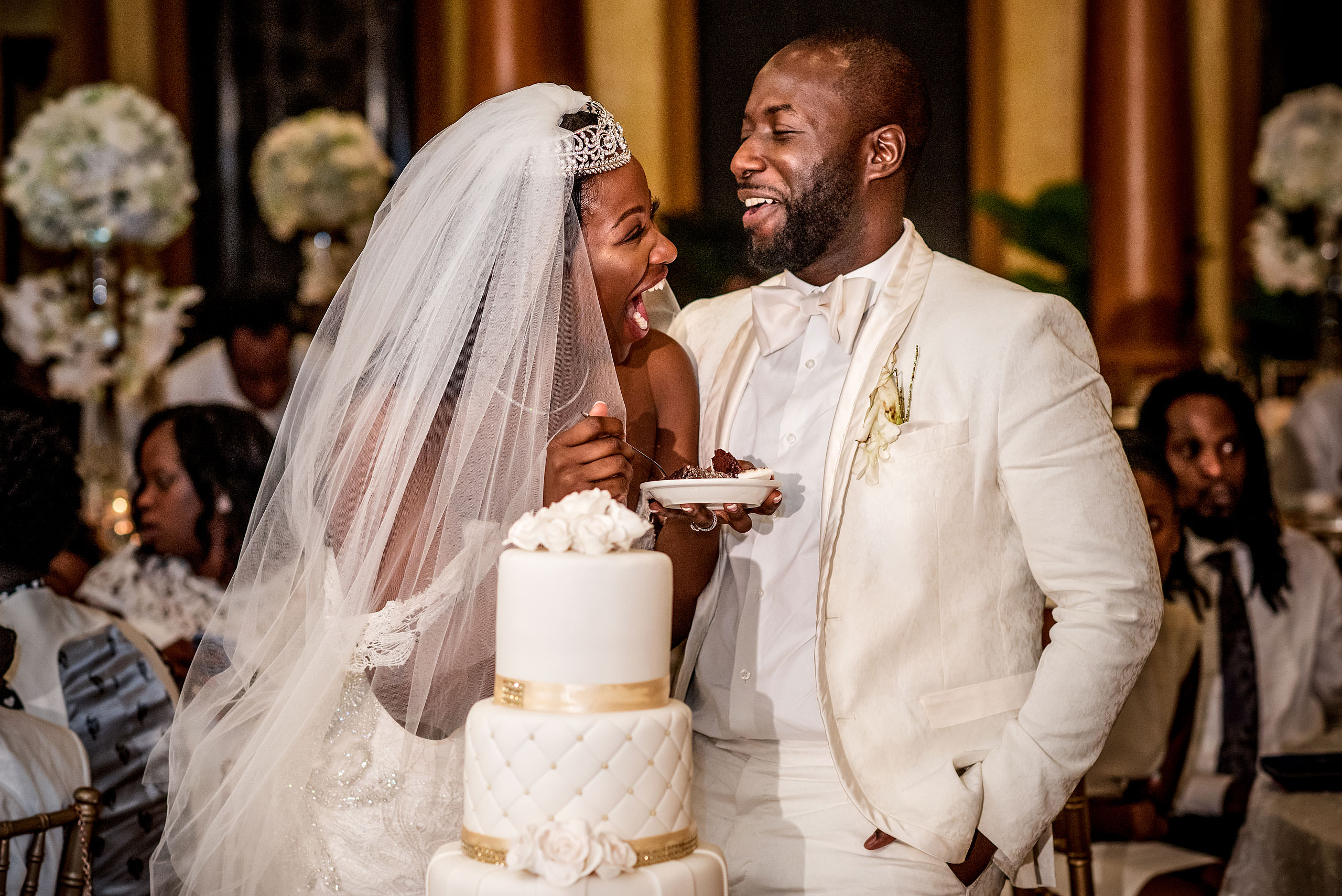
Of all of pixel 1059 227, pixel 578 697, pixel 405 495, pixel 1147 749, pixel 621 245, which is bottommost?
pixel 1147 749

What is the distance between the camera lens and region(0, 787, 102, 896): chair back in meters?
2.80

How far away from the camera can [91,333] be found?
6531 mm

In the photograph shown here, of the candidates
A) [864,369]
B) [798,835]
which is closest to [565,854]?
[798,835]

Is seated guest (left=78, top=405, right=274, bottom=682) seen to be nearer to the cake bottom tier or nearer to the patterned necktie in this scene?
the cake bottom tier

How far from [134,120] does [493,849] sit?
553 cm

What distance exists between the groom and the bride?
247 mm

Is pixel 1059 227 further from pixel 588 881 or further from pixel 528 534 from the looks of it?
pixel 588 881

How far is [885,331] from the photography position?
2.83 meters

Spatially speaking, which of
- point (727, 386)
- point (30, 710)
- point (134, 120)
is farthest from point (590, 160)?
point (134, 120)

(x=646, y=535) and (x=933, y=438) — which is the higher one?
(x=933, y=438)

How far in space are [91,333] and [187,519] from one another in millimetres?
2355

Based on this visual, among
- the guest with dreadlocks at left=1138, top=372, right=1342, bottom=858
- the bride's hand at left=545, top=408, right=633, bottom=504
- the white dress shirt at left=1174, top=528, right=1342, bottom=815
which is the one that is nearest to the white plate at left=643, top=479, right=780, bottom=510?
the bride's hand at left=545, top=408, right=633, bottom=504

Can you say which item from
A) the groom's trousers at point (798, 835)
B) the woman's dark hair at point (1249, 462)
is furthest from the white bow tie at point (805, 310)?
the woman's dark hair at point (1249, 462)

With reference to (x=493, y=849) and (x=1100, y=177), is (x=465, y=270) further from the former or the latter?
(x=1100, y=177)
